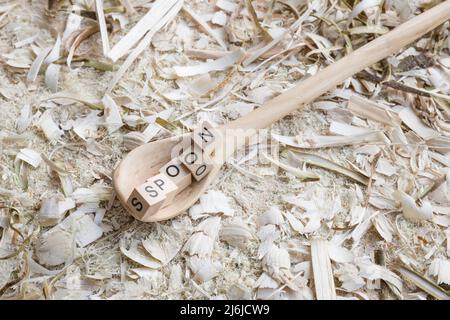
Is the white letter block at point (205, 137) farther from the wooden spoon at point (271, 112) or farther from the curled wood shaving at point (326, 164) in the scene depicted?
the curled wood shaving at point (326, 164)

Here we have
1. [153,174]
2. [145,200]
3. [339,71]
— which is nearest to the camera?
[145,200]

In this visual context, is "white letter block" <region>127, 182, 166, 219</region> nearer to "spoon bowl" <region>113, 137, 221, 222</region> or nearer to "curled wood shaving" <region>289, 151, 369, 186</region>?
"spoon bowl" <region>113, 137, 221, 222</region>

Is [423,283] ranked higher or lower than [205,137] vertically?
lower

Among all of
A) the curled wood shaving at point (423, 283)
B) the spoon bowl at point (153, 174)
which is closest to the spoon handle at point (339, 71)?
the spoon bowl at point (153, 174)

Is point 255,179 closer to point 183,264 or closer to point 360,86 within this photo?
point 183,264

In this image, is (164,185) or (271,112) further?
(271,112)

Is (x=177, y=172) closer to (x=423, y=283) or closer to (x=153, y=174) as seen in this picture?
(x=153, y=174)

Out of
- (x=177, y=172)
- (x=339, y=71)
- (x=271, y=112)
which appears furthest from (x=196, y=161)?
(x=339, y=71)

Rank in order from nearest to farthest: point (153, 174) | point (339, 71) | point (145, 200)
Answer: point (145, 200) → point (153, 174) → point (339, 71)
